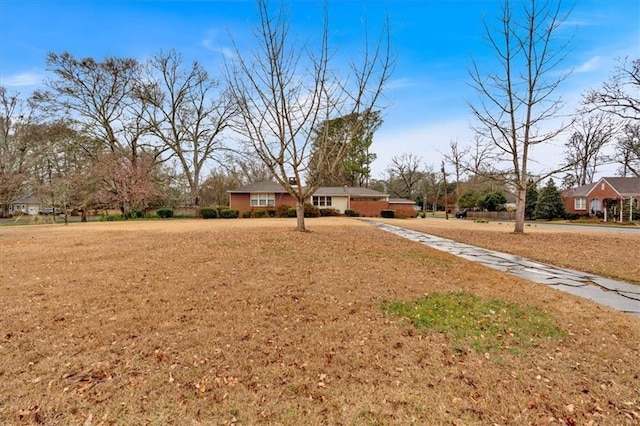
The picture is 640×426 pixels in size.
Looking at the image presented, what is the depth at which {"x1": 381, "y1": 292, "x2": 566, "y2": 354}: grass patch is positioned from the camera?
331cm

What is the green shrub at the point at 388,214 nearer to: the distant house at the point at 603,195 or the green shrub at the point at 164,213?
the distant house at the point at 603,195

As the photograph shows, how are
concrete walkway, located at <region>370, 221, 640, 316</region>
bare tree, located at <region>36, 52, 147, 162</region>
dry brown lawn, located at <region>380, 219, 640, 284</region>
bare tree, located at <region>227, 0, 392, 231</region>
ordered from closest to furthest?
concrete walkway, located at <region>370, 221, 640, 316</region> → dry brown lawn, located at <region>380, 219, 640, 284</region> → bare tree, located at <region>227, 0, 392, 231</region> → bare tree, located at <region>36, 52, 147, 162</region>

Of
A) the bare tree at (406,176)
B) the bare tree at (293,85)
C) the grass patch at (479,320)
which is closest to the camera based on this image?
the grass patch at (479,320)

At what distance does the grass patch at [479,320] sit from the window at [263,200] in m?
28.6

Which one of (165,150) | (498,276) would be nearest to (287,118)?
(498,276)

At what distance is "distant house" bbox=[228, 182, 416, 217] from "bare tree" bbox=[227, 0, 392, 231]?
58.8ft

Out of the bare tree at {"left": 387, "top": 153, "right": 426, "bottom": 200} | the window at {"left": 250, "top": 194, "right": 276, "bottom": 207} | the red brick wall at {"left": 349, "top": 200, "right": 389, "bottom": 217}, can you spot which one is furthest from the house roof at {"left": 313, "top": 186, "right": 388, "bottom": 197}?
the bare tree at {"left": 387, "top": 153, "right": 426, "bottom": 200}

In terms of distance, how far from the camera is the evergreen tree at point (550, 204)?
30.3 metres

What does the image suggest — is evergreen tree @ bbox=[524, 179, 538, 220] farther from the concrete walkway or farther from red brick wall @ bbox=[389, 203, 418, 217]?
the concrete walkway

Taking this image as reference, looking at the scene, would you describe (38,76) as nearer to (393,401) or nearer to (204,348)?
(204,348)

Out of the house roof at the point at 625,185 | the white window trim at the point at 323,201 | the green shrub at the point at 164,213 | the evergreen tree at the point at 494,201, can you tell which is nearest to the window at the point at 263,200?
the white window trim at the point at 323,201

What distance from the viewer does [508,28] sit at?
45.3 feet

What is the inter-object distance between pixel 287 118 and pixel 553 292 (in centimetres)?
1040

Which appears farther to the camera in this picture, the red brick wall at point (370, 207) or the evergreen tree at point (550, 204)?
the red brick wall at point (370, 207)
